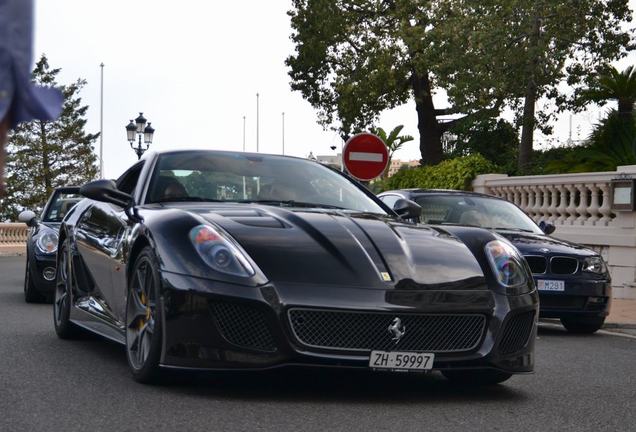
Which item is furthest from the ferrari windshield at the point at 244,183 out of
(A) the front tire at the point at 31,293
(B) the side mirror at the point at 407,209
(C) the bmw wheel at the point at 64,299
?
(A) the front tire at the point at 31,293

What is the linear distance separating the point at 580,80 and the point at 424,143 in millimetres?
9205

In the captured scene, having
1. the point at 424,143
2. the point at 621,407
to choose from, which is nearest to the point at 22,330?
the point at 621,407

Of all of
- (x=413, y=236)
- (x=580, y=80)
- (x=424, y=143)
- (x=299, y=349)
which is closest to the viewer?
(x=299, y=349)

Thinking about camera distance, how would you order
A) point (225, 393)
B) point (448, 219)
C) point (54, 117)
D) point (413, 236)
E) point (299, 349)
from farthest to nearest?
point (448, 219) → point (413, 236) → point (225, 393) → point (299, 349) → point (54, 117)

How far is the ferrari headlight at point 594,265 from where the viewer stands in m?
12.1

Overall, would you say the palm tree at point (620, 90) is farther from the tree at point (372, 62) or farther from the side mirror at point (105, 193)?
the side mirror at point (105, 193)

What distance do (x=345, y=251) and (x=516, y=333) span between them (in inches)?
41.3

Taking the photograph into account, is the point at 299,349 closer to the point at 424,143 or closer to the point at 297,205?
the point at 297,205

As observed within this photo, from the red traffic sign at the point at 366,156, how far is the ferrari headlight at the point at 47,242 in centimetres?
511

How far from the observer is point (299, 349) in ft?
17.3

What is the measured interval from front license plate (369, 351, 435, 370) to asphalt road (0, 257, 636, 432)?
0.21 metres

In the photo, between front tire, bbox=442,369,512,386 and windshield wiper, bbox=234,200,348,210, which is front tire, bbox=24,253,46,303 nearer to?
windshield wiper, bbox=234,200,348,210

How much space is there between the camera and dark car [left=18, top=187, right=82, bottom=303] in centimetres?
1309

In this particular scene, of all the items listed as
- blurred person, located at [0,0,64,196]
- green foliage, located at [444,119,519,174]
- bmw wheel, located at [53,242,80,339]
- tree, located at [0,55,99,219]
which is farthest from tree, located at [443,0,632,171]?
tree, located at [0,55,99,219]
